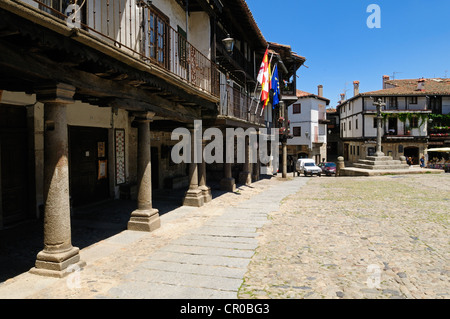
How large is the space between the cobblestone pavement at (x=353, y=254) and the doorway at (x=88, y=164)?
20.1 feet

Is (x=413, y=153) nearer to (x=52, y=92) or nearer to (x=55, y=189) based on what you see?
(x=55, y=189)

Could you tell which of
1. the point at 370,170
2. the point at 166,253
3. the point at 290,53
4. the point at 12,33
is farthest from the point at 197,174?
the point at 370,170

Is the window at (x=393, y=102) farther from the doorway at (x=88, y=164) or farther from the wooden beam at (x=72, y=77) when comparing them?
the wooden beam at (x=72, y=77)

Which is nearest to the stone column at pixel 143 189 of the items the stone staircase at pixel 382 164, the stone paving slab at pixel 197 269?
the stone paving slab at pixel 197 269

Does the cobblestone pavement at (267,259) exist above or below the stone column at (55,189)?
below

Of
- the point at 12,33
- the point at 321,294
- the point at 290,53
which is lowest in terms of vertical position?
the point at 321,294

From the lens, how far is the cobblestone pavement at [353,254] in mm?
4496

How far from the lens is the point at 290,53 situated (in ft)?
78.4

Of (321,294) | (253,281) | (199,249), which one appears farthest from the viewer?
(199,249)

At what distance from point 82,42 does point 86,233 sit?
486 cm

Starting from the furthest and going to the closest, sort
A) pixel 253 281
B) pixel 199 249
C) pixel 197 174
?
pixel 197 174, pixel 199 249, pixel 253 281

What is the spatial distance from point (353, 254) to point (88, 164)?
8.55 m

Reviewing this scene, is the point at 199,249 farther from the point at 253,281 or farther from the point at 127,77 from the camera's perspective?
the point at 127,77
